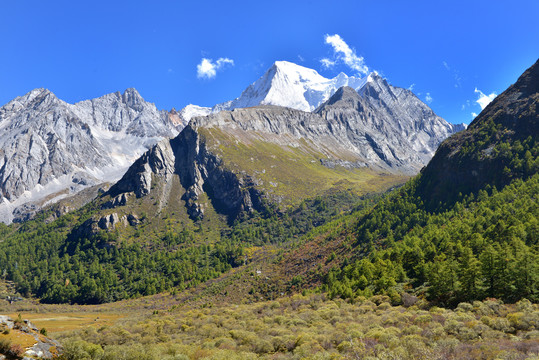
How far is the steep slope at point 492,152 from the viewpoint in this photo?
5384 inches

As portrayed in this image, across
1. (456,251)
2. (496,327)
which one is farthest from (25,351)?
(456,251)

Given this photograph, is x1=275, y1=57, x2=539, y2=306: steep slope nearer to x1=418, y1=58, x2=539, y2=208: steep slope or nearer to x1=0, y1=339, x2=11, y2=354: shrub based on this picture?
x1=418, y1=58, x2=539, y2=208: steep slope

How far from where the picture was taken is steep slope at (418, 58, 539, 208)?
136750 millimetres

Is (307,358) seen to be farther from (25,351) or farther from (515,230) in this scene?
(515,230)

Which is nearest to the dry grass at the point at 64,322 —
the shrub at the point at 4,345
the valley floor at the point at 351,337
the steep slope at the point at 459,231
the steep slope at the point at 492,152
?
the valley floor at the point at 351,337

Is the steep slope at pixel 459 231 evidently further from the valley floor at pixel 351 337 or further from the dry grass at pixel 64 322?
the dry grass at pixel 64 322

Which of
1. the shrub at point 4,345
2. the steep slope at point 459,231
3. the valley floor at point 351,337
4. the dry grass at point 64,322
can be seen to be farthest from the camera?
the dry grass at point 64,322

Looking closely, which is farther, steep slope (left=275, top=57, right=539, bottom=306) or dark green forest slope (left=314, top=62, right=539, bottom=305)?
steep slope (left=275, top=57, right=539, bottom=306)

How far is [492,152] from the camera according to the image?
148875 millimetres

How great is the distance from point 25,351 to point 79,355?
4606 mm

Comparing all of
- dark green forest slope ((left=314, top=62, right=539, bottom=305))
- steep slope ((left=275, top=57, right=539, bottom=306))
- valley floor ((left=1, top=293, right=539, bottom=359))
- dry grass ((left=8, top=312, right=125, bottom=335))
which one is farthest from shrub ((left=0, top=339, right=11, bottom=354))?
dark green forest slope ((left=314, top=62, right=539, bottom=305))

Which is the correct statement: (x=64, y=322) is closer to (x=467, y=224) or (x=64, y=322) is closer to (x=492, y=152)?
(x=467, y=224)

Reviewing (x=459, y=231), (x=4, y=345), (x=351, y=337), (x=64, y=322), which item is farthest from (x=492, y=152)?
(x=64, y=322)

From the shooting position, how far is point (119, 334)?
162 ft
